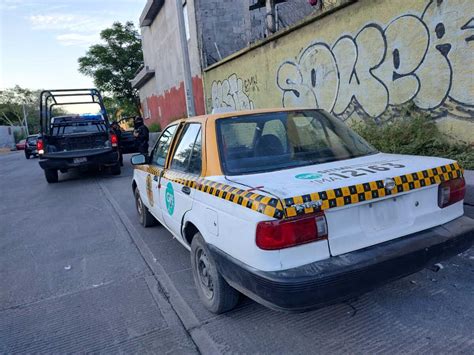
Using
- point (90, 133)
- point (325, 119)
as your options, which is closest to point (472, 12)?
point (325, 119)

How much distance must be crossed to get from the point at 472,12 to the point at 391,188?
15.0 ft

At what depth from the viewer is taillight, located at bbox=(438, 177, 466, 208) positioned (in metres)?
2.73

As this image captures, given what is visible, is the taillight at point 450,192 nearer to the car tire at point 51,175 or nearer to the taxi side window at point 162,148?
the taxi side window at point 162,148

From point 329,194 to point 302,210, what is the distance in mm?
215

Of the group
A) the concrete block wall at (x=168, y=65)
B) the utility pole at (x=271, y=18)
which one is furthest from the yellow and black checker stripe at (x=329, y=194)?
the concrete block wall at (x=168, y=65)

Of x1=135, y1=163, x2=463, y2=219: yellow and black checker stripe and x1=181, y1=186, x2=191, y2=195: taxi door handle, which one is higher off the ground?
x1=135, y1=163, x2=463, y2=219: yellow and black checker stripe

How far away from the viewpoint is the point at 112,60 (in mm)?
36438

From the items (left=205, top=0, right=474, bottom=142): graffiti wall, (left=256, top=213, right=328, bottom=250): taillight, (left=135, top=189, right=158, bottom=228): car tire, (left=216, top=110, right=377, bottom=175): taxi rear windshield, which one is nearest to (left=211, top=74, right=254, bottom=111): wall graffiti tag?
(left=205, top=0, right=474, bottom=142): graffiti wall

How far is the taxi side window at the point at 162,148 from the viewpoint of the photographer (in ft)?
13.6

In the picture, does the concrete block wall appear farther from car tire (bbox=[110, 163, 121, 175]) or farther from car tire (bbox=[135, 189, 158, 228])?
car tire (bbox=[135, 189, 158, 228])

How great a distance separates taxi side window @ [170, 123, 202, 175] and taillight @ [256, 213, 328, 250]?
3.50ft

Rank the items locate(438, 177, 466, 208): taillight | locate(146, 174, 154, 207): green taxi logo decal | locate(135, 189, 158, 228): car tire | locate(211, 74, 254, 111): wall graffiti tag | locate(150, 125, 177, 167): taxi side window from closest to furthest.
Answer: locate(438, 177, 466, 208): taillight
locate(150, 125, 177, 167): taxi side window
locate(146, 174, 154, 207): green taxi logo decal
locate(135, 189, 158, 228): car tire
locate(211, 74, 254, 111): wall graffiti tag

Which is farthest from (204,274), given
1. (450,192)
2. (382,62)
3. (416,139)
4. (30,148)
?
(30,148)

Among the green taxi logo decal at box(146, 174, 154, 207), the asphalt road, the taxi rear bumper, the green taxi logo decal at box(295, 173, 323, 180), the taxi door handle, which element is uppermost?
the green taxi logo decal at box(295, 173, 323, 180)
